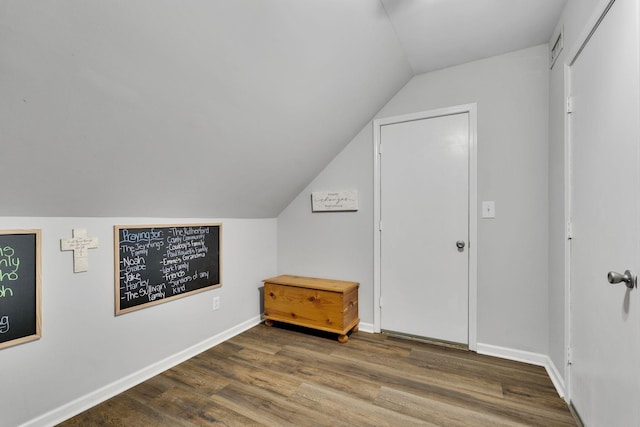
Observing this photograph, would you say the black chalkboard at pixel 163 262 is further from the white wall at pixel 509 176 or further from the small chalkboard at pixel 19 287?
the white wall at pixel 509 176

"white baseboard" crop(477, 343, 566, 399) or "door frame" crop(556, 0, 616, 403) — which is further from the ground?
"door frame" crop(556, 0, 616, 403)

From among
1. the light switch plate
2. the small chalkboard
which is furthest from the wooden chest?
the small chalkboard

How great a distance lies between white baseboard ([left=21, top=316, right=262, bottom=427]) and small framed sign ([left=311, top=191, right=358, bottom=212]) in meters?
1.43

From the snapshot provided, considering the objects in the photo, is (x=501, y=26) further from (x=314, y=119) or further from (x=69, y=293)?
(x=69, y=293)

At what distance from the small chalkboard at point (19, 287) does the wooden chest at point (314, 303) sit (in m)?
1.70

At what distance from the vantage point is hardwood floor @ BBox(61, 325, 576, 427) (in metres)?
1.68

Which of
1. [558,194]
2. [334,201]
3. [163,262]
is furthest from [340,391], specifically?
[558,194]

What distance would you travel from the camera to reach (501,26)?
2053 millimetres

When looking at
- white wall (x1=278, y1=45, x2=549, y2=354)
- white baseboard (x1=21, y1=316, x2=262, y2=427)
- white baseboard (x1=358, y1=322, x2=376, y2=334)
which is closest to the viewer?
white baseboard (x1=21, y1=316, x2=262, y2=427)

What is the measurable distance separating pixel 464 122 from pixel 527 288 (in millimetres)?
1363

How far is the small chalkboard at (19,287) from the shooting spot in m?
1.49

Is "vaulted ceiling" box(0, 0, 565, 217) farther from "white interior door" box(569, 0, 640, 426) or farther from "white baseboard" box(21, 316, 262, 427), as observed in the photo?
"white baseboard" box(21, 316, 262, 427)

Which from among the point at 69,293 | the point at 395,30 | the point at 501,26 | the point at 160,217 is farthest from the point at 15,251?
the point at 501,26

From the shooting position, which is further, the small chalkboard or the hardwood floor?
the hardwood floor
